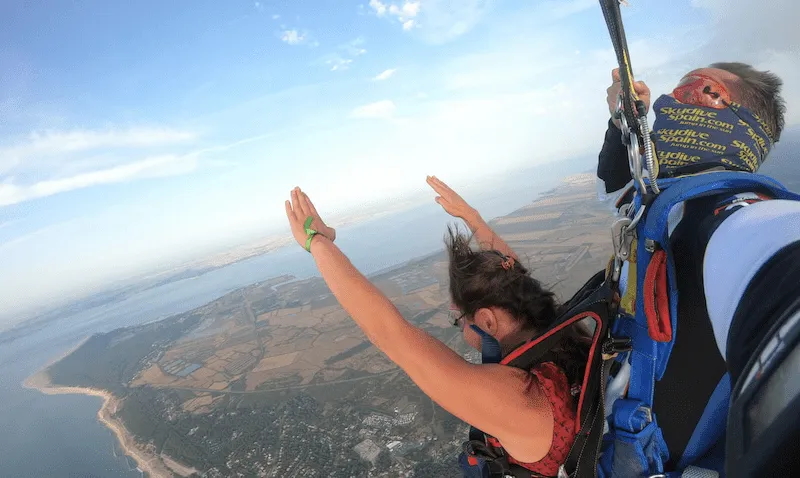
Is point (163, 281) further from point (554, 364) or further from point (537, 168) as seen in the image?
point (537, 168)

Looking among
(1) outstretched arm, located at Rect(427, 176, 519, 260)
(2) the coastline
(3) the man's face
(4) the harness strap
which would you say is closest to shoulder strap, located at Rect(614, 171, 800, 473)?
(4) the harness strap

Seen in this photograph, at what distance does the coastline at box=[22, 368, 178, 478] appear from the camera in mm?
17270

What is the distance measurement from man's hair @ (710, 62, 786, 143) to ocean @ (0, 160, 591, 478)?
3.27 feet

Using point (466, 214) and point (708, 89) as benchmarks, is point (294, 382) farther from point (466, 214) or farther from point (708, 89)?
point (708, 89)

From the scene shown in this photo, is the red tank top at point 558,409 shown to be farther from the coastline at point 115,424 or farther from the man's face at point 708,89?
the coastline at point 115,424

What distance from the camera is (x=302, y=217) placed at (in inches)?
50.3

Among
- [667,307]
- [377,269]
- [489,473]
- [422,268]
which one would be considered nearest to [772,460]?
[667,307]

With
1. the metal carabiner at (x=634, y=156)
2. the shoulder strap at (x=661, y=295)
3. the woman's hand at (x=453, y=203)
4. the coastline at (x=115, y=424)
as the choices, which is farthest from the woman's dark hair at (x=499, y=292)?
the coastline at (x=115, y=424)

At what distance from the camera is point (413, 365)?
2.91ft

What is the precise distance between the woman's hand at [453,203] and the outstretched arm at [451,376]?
111 cm

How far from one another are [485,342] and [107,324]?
79.3 metres

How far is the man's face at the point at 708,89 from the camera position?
100cm

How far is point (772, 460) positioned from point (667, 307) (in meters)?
0.52

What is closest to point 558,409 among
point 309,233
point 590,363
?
point 590,363
